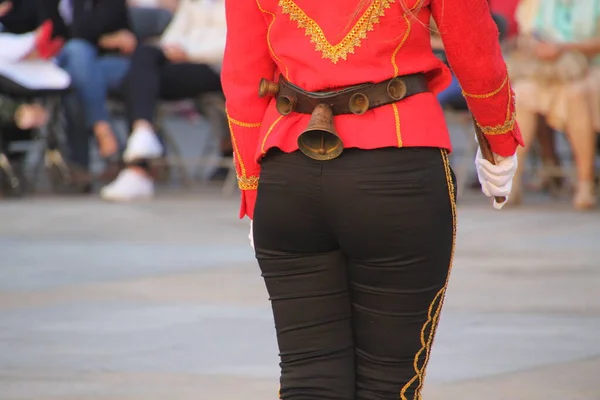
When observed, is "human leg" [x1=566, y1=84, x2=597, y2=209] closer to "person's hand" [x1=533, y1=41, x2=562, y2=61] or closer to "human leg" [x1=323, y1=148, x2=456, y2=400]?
"person's hand" [x1=533, y1=41, x2=562, y2=61]

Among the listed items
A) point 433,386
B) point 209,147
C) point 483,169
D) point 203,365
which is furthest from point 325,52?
point 209,147

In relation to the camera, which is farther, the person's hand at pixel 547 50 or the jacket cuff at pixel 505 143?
the person's hand at pixel 547 50

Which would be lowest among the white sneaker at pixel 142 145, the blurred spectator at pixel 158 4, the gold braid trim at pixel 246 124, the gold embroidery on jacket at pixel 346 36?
the blurred spectator at pixel 158 4

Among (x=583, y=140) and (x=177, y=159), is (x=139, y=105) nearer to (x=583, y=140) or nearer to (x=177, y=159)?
(x=177, y=159)

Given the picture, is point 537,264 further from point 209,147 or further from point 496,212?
point 209,147

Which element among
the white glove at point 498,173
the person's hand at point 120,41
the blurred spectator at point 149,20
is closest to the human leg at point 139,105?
the person's hand at point 120,41

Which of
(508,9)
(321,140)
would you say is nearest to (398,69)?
(321,140)

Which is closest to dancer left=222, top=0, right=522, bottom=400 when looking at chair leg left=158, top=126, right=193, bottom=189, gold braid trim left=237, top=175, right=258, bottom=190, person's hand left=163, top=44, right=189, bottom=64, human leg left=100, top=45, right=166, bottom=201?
gold braid trim left=237, top=175, right=258, bottom=190

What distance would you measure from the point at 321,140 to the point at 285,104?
0.14 meters

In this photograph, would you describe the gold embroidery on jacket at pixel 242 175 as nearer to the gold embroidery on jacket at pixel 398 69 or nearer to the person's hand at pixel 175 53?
the gold embroidery on jacket at pixel 398 69

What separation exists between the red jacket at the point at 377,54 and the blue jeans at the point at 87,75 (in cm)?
834

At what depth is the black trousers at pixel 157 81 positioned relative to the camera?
35.4 feet

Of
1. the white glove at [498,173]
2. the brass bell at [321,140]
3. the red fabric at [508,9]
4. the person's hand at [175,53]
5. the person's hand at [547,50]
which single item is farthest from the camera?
the person's hand at [175,53]

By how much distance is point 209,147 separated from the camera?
521 inches
